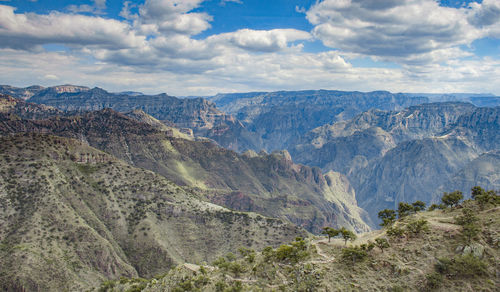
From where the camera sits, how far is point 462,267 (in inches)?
2392

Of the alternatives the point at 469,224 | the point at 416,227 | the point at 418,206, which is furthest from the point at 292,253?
the point at 418,206

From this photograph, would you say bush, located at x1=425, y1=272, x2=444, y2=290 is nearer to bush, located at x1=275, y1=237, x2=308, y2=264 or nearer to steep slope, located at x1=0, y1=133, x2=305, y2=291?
bush, located at x1=275, y1=237, x2=308, y2=264

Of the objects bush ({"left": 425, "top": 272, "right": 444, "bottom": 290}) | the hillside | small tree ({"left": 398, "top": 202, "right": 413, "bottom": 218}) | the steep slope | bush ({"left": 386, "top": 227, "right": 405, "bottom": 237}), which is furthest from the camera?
the steep slope

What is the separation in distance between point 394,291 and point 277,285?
23435 mm

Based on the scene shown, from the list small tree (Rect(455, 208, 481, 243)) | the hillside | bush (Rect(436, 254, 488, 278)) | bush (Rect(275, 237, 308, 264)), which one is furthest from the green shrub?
bush (Rect(275, 237, 308, 264))

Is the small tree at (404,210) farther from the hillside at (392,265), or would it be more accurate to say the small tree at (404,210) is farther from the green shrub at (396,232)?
the green shrub at (396,232)

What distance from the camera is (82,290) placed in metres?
138

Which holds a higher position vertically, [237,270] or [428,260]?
[428,260]

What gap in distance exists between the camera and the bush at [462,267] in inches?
2355

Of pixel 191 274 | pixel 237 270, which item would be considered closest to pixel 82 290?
pixel 191 274

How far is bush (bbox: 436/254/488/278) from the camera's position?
59812 millimetres

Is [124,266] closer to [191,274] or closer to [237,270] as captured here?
[191,274]

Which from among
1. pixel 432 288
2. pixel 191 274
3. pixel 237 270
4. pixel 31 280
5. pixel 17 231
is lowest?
pixel 31 280

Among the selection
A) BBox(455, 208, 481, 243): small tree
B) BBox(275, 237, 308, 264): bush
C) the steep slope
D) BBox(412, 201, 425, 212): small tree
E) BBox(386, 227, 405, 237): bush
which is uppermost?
BBox(455, 208, 481, 243): small tree
